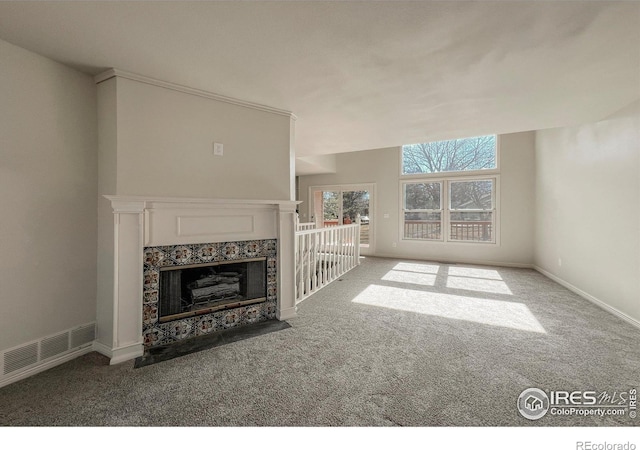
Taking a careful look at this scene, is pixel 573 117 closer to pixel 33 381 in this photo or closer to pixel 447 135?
pixel 447 135

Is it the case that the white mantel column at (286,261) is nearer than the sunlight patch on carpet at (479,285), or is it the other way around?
the white mantel column at (286,261)

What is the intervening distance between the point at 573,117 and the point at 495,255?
347 centimetres

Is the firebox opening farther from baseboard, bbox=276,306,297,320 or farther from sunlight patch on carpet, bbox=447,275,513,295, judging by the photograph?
sunlight patch on carpet, bbox=447,275,513,295

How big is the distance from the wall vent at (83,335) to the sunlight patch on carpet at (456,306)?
8.72 ft

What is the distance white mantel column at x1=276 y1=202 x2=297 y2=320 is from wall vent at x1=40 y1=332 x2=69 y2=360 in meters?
1.71

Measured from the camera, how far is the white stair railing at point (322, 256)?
12.0 feet

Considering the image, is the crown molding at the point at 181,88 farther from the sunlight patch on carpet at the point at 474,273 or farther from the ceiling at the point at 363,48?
the sunlight patch on carpet at the point at 474,273

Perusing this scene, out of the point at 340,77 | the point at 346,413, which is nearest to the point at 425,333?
the point at 346,413

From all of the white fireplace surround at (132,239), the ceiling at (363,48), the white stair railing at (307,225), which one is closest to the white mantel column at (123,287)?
the white fireplace surround at (132,239)

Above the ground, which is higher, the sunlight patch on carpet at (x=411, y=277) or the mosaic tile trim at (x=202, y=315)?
the mosaic tile trim at (x=202, y=315)

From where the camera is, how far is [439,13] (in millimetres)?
1456

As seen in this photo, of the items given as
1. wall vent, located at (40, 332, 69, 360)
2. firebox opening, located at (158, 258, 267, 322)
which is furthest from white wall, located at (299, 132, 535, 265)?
wall vent, located at (40, 332, 69, 360)

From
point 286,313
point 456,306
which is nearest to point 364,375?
point 286,313

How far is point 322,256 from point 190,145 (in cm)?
270
